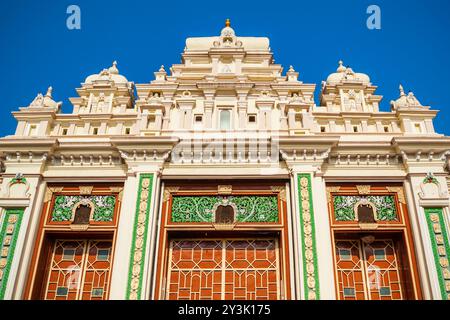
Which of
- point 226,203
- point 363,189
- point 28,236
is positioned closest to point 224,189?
point 226,203

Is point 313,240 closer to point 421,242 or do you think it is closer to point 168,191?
point 421,242

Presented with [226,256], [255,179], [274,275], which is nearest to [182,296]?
[226,256]

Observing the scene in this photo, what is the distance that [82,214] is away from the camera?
1200 cm

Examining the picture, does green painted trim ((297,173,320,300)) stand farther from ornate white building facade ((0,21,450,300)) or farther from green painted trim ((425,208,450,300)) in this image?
green painted trim ((425,208,450,300))

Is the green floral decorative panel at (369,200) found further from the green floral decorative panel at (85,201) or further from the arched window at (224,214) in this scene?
the green floral decorative panel at (85,201)

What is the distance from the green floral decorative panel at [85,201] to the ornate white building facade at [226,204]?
0.03m

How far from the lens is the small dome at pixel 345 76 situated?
14.9 m

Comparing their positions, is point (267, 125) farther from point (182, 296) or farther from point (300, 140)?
point (182, 296)

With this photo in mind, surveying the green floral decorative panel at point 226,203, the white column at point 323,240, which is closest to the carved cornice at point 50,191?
the green floral decorative panel at point 226,203

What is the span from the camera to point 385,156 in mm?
12398

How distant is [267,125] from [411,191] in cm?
389

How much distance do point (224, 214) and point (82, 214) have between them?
3.29 m

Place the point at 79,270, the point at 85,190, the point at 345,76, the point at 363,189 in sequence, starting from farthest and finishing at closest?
the point at 345,76 < the point at 85,190 < the point at 363,189 < the point at 79,270

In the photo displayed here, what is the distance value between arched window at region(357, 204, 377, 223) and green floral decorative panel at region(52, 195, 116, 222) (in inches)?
224
